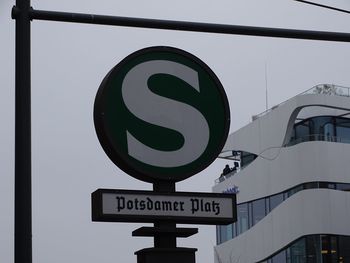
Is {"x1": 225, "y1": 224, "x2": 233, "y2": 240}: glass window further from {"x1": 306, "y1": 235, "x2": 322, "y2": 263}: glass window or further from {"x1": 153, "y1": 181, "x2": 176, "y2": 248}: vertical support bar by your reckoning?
{"x1": 153, "y1": 181, "x2": 176, "y2": 248}: vertical support bar

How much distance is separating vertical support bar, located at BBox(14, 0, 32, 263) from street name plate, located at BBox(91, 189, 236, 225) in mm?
682

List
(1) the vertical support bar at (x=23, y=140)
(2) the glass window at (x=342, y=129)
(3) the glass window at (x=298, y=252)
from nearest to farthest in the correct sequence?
(1) the vertical support bar at (x=23, y=140)
(3) the glass window at (x=298, y=252)
(2) the glass window at (x=342, y=129)

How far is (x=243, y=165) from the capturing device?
52.0m

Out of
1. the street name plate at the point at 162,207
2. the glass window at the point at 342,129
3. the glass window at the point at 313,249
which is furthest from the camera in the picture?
the glass window at the point at 342,129

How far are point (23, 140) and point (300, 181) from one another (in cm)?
3703

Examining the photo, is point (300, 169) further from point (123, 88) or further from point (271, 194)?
point (123, 88)

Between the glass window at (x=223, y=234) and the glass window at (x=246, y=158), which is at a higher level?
the glass window at (x=246, y=158)

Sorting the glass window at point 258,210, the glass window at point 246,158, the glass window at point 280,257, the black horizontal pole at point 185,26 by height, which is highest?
the glass window at point 246,158

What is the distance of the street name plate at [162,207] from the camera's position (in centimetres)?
789

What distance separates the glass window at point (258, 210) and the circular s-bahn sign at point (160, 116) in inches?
1581

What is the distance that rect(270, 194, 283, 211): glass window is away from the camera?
152 feet

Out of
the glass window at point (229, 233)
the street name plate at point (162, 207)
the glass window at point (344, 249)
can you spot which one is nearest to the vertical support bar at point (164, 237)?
the street name plate at point (162, 207)

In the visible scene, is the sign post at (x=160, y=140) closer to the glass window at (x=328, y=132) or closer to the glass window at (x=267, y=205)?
the glass window at (x=328, y=132)

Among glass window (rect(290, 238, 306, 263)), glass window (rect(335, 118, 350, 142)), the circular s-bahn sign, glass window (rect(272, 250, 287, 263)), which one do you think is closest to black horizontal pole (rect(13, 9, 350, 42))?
the circular s-bahn sign
